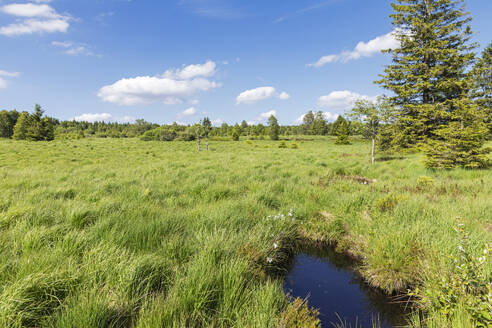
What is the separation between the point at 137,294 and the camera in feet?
6.49

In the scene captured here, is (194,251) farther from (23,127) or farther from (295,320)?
→ (23,127)

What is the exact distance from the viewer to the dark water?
245 cm

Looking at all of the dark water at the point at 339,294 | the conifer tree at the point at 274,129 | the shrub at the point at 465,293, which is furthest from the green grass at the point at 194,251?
the conifer tree at the point at 274,129

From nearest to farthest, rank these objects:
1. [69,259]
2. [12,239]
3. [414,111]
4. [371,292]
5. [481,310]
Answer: [481,310] < [69,259] < [12,239] < [371,292] < [414,111]

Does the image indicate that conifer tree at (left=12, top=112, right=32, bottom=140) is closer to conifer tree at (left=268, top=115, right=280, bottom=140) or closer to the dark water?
conifer tree at (left=268, top=115, right=280, bottom=140)

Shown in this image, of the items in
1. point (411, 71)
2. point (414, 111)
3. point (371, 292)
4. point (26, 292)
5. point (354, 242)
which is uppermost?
point (411, 71)

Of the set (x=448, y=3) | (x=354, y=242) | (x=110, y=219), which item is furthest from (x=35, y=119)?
(x=448, y=3)

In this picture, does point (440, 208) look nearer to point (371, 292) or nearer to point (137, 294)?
point (371, 292)

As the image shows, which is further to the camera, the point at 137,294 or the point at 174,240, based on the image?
Answer: the point at 174,240

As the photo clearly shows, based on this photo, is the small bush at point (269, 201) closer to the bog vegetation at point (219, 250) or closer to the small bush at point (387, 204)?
the bog vegetation at point (219, 250)

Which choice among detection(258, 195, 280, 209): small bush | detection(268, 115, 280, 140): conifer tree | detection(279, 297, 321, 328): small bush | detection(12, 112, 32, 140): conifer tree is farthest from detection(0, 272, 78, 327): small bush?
detection(12, 112, 32, 140): conifer tree

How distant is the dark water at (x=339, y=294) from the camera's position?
2.45m

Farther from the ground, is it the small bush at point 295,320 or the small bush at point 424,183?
the small bush at point 424,183

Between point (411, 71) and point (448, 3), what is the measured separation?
569 cm
